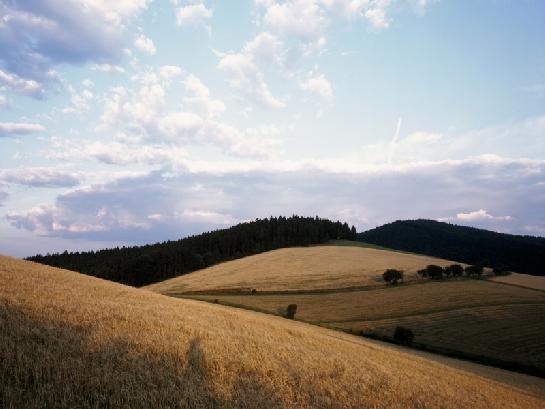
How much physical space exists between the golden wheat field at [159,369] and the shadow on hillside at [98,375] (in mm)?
22

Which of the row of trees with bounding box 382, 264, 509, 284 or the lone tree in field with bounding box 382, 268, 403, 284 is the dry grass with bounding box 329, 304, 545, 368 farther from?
the row of trees with bounding box 382, 264, 509, 284

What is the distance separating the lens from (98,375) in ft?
25.6

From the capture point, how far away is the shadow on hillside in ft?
22.6

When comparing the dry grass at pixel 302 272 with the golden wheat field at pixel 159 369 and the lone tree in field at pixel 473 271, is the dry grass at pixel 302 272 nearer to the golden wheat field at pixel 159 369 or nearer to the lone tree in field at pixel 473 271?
the lone tree in field at pixel 473 271

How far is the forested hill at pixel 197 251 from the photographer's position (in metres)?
127

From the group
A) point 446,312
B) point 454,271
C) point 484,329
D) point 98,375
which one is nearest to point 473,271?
point 454,271

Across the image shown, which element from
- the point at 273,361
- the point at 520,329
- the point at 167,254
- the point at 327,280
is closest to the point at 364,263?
the point at 327,280

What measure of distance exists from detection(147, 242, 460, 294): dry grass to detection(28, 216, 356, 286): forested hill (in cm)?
3153

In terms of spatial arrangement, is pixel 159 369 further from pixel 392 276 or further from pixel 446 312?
pixel 392 276

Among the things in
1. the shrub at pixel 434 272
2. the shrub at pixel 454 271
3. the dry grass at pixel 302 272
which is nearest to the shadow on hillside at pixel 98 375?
the dry grass at pixel 302 272

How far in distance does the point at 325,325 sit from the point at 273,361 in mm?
33772

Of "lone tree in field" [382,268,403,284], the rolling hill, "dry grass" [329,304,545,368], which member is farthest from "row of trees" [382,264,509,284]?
"dry grass" [329,304,545,368]

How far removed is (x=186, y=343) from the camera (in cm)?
1163

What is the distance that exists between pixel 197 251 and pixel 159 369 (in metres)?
140
